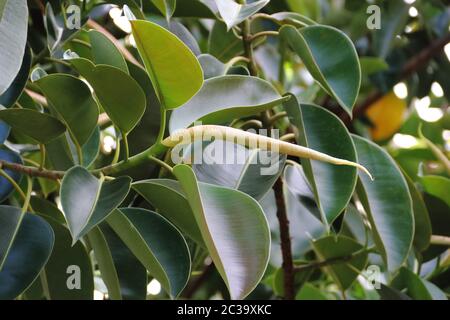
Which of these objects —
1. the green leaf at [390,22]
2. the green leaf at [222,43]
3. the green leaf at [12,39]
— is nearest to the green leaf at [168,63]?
the green leaf at [12,39]

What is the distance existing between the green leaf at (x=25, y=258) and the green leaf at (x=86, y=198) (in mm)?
104

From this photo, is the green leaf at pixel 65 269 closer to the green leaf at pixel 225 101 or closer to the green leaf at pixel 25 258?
the green leaf at pixel 25 258

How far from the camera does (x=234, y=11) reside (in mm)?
793

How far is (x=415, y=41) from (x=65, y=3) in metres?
0.96

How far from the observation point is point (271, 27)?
1260mm

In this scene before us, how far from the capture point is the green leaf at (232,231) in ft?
2.06

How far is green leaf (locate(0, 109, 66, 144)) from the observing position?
2.47 ft

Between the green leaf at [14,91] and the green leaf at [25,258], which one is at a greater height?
the green leaf at [14,91]

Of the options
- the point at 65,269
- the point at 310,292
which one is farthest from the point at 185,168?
the point at 310,292

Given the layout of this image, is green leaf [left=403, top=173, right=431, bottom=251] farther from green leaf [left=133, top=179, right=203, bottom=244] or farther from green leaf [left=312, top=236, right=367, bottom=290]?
green leaf [left=133, top=179, right=203, bottom=244]

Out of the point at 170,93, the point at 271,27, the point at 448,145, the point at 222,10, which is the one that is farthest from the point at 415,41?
the point at 170,93

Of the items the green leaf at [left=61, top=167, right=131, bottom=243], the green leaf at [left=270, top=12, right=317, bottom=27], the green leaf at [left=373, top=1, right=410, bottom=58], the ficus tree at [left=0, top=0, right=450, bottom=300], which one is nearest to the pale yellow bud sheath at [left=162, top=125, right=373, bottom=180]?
the ficus tree at [left=0, top=0, right=450, bottom=300]

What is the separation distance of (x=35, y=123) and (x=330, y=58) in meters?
0.34
